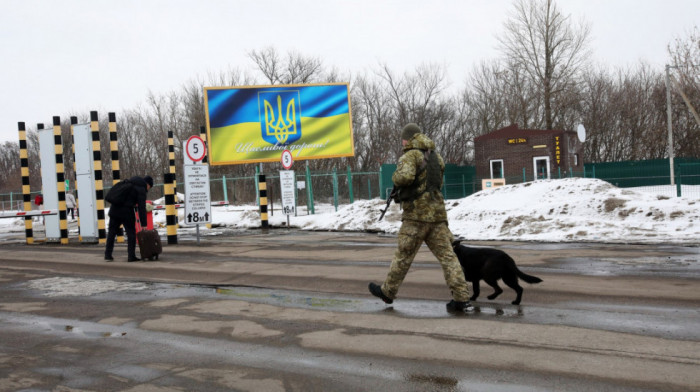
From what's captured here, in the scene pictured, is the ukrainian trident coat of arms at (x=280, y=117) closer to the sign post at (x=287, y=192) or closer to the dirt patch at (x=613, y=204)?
the sign post at (x=287, y=192)

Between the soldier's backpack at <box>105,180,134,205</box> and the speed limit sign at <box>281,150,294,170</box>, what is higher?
the speed limit sign at <box>281,150,294,170</box>

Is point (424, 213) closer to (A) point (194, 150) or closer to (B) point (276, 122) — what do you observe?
(A) point (194, 150)

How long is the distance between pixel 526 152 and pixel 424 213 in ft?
127

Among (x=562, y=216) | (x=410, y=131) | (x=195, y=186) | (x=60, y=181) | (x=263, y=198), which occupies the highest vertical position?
(x=60, y=181)

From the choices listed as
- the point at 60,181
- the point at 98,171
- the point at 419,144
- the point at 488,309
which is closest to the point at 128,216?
the point at 98,171

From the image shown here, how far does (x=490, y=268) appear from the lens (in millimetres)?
6582

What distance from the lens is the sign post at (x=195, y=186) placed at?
15.8m

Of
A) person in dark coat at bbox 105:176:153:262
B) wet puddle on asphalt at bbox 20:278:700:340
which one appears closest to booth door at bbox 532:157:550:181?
person in dark coat at bbox 105:176:153:262

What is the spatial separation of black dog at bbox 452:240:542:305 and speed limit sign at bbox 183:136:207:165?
408 inches

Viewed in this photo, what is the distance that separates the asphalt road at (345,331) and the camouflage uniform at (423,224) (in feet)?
1.37

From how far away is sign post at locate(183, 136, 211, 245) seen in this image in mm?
15758

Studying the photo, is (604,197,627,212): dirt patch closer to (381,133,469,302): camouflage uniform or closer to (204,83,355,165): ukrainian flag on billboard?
(381,133,469,302): camouflage uniform

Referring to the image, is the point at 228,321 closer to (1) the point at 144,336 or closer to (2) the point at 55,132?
(1) the point at 144,336

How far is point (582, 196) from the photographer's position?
54.6 feet
